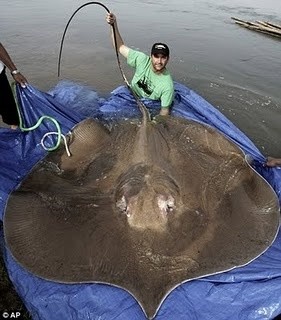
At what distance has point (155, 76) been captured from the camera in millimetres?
5066

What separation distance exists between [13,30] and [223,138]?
928 centimetres

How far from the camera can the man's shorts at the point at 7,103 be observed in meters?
4.38

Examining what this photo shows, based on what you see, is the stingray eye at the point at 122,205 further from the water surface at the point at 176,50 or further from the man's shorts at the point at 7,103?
the water surface at the point at 176,50

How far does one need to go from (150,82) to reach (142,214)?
9.55 ft

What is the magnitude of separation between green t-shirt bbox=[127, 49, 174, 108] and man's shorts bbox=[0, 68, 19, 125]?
1.82m

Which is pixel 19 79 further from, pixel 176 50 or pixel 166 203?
pixel 176 50

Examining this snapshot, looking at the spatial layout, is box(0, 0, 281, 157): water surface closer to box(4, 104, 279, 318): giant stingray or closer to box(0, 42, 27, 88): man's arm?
box(4, 104, 279, 318): giant stingray

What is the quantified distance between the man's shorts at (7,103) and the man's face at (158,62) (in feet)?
6.37

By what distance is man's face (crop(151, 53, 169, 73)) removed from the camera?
476cm

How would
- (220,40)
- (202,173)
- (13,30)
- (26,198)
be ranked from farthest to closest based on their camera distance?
(220,40), (13,30), (202,173), (26,198)

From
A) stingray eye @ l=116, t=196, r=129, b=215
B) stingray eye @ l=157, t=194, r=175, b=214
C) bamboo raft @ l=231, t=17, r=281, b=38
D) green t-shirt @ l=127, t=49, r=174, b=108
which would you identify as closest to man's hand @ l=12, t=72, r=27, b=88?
green t-shirt @ l=127, t=49, r=174, b=108

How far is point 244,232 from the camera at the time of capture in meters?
2.86

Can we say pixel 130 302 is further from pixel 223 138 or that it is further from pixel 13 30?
pixel 13 30

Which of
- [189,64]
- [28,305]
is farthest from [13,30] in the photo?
[28,305]
